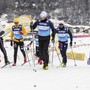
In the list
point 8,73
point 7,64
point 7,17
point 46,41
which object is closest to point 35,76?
point 8,73

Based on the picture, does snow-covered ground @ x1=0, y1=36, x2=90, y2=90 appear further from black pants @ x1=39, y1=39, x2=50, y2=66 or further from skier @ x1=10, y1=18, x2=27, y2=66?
skier @ x1=10, y1=18, x2=27, y2=66

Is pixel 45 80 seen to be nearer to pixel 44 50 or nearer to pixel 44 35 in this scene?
pixel 44 50

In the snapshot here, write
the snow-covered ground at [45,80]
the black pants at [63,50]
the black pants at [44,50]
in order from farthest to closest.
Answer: the black pants at [63,50]
the black pants at [44,50]
the snow-covered ground at [45,80]

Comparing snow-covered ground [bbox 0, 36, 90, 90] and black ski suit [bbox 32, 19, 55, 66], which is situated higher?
black ski suit [bbox 32, 19, 55, 66]

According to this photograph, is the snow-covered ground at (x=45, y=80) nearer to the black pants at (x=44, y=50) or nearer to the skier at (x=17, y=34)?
the black pants at (x=44, y=50)

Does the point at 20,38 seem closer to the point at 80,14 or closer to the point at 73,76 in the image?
the point at 73,76

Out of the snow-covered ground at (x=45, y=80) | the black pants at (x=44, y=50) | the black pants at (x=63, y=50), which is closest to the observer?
the snow-covered ground at (x=45, y=80)

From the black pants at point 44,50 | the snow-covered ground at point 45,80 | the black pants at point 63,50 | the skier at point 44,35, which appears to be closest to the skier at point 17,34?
the black pants at point 63,50

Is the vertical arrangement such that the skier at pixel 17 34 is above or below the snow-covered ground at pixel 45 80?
above

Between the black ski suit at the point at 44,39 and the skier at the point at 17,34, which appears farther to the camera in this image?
the skier at the point at 17,34

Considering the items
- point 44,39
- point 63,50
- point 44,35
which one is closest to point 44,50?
point 44,39

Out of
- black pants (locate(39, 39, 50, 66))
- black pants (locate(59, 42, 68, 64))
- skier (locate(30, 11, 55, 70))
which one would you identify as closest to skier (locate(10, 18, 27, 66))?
black pants (locate(59, 42, 68, 64))

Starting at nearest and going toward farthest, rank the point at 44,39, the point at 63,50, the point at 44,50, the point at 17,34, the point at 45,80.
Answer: the point at 45,80, the point at 44,50, the point at 44,39, the point at 63,50, the point at 17,34

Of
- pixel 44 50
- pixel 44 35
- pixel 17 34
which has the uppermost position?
pixel 44 35
